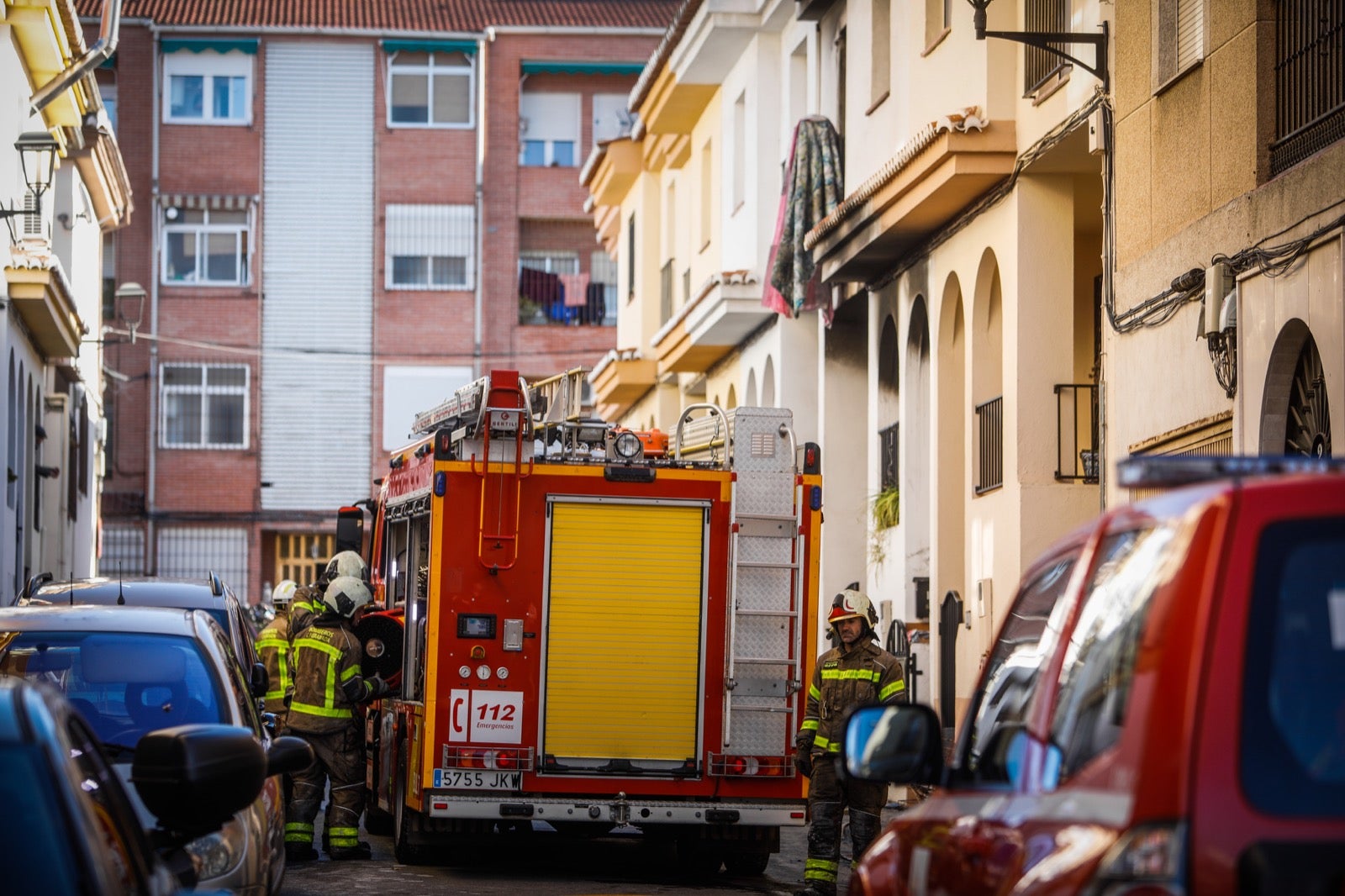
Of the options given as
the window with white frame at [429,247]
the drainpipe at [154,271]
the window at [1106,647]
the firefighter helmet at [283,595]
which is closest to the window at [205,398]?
the drainpipe at [154,271]

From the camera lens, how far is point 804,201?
22969 millimetres

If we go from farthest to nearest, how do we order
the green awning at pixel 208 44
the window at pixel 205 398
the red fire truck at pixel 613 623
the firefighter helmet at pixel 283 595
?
the green awning at pixel 208 44 → the window at pixel 205 398 → the firefighter helmet at pixel 283 595 → the red fire truck at pixel 613 623

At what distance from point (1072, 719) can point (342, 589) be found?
1024 cm

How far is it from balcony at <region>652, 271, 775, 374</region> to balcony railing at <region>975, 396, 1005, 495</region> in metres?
7.35

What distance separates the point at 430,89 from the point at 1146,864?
1853 inches

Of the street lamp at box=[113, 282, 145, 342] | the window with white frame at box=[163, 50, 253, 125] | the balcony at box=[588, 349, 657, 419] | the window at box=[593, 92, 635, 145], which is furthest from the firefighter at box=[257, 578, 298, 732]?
the window at box=[593, 92, 635, 145]

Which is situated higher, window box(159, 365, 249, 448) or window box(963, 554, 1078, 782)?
window box(159, 365, 249, 448)

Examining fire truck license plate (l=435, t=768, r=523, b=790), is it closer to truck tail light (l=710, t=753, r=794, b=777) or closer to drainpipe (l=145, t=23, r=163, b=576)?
truck tail light (l=710, t=753, r=794, b=777)

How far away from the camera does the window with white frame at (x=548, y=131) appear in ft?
165

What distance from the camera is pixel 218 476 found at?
157ft

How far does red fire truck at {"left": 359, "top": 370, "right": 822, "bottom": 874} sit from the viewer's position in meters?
13.2

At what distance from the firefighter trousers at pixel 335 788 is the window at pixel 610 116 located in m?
36.8

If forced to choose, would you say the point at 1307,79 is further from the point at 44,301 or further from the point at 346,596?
the point at 44,301

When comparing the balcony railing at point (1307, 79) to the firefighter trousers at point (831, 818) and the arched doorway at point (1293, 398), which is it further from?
the firefighter trousers at point (831, 818)
